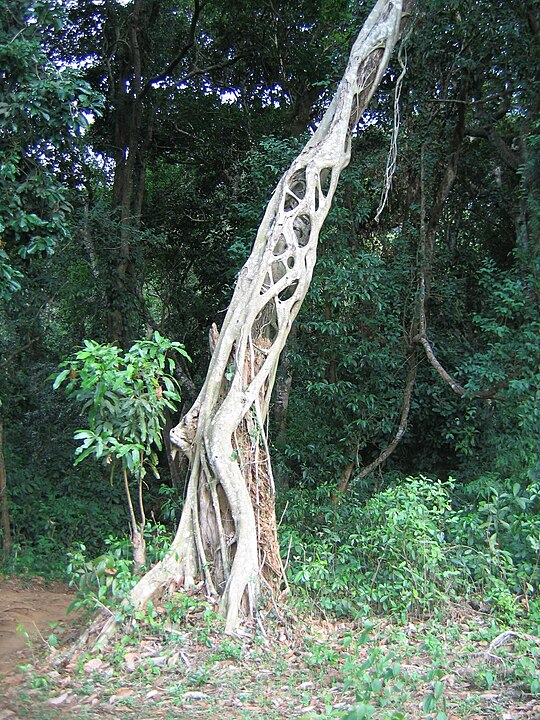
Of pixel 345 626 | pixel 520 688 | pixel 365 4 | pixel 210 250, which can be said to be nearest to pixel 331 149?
pixel 365 4

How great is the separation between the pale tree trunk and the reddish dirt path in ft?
2.64

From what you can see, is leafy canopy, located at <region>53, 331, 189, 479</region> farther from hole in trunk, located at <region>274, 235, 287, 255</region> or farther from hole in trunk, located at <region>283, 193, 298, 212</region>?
hole in trunk, located at <region>283, 193, 298, 212</region>

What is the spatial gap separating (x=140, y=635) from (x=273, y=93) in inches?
370

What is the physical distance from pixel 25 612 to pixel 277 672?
2389 mm

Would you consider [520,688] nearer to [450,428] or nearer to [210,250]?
[450,428]

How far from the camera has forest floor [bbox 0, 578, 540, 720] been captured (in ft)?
11.5

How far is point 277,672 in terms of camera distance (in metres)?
4.06

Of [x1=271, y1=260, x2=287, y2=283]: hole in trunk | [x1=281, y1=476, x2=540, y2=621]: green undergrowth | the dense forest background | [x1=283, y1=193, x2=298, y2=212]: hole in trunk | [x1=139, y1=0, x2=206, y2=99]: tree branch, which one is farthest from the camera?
[x1=139, y1=0, x2=206, y2=99]: tree branch

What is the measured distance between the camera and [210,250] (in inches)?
451

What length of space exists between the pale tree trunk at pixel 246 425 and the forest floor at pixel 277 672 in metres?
0.29

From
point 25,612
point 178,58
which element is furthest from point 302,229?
point 178,58

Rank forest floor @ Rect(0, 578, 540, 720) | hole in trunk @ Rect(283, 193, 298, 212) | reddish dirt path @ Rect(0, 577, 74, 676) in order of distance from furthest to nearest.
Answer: hole in trunk @ Rect(283, 193, 298, 212) < reddish dirt path @ Rect(0, 577, 74, 676) < forest floor @ Rect(0, 578, 540, 720)

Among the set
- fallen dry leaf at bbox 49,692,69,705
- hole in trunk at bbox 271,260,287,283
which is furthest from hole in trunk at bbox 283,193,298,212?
fallen dry leaf at bbox 49,692,69,705

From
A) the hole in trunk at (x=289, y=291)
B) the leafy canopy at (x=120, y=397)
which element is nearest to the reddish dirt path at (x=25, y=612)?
the leafy canopy at (x=120, y=397)
